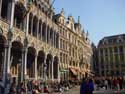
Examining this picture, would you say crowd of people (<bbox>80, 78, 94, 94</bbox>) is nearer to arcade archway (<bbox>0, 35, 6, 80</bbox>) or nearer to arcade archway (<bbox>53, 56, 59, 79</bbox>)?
arcade archway (<bbox>0, 35, 6, 80</bbox>)

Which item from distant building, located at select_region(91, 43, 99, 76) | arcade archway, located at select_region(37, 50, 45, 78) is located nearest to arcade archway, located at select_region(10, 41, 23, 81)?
arcade archway, located at select_region(37, 50, 45, 78)

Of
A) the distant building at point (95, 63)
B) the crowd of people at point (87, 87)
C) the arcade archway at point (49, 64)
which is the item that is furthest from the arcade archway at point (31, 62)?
the distant building at point (95, 63)

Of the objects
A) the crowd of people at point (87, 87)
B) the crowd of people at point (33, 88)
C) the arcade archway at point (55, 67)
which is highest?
the arcade archway at point (55, 67)

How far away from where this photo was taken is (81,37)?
57.0 metres

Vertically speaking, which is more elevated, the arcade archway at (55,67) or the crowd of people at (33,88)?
the arcade archway at (55,67)

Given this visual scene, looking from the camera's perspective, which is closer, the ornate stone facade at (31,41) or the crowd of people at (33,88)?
the crowd of people at (33,88)

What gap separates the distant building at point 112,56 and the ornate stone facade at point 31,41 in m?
26.9

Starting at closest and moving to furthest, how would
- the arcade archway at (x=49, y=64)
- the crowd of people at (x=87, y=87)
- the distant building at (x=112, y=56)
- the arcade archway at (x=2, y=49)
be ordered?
1. the crowd of people at (x=87, y=87)
2. the arcade archway at (x=2, y=49)
3. the arcade archway at (x=49, y=64)
4. the distant building at (x=112, y=56)

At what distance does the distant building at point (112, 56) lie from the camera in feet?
221

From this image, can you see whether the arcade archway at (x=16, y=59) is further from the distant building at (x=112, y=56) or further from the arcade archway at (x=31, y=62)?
the distant building at (x=112, y=56)

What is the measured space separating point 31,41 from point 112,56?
4600 centimetres

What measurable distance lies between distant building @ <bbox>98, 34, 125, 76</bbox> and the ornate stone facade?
26852 millimetres

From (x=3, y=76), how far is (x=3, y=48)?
3.41 meters

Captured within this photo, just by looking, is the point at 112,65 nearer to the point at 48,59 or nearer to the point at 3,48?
the point at 48,59
